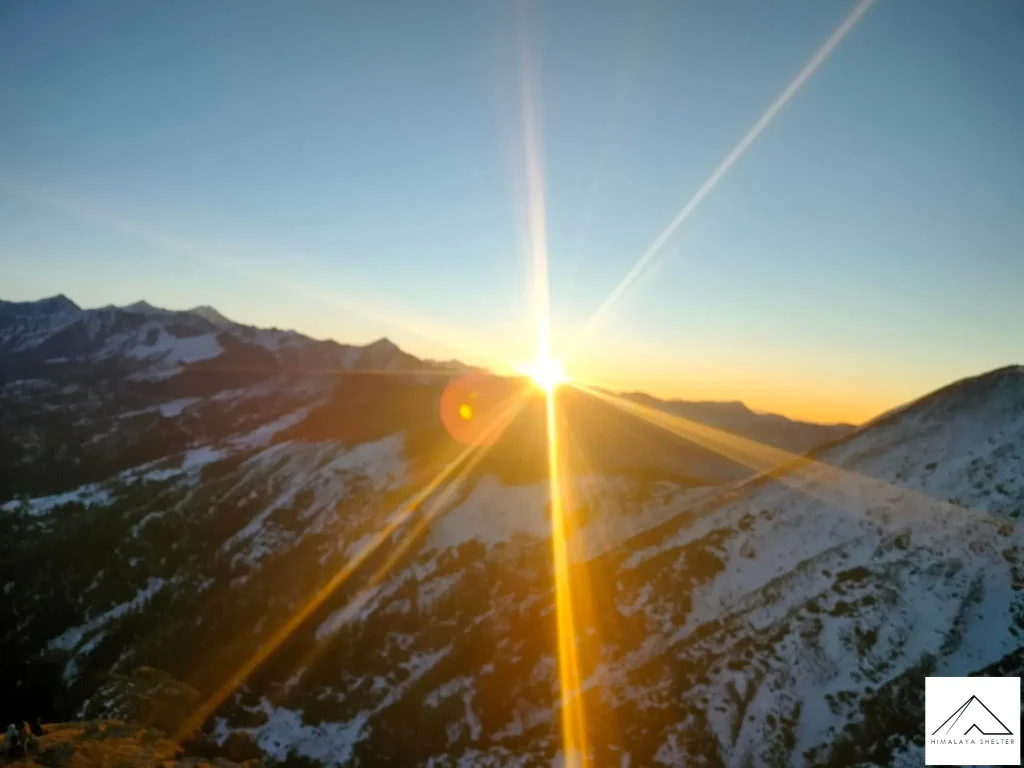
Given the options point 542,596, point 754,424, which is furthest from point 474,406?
point 754,424

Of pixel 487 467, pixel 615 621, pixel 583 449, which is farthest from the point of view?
pixel 583 449

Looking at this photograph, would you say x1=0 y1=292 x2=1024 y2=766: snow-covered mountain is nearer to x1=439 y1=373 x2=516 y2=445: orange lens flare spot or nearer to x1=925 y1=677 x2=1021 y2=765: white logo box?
x1=925 y1=677 x2=1021 y2=765: white logo box

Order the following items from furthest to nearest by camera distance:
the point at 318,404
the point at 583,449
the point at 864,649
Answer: the point at 318,404, the point at 583,449, the point at 864,649

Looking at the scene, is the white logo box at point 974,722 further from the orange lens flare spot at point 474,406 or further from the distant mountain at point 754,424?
the distant mountain at point 754,424

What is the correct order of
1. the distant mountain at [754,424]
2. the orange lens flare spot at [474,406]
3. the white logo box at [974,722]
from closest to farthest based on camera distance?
the white logo box at [974,722] → the orange lens flare spot at [474,406] → the distant mountain at [754,424]

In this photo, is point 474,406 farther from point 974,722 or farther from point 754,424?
point 974,722

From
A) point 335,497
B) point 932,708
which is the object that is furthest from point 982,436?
point 335,497

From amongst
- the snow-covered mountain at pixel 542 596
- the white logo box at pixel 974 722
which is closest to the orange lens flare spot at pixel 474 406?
the snow-covered mountain at pixel 542 596

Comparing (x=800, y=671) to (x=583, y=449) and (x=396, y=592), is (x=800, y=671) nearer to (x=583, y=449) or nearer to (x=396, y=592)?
(x=396, y=592)
